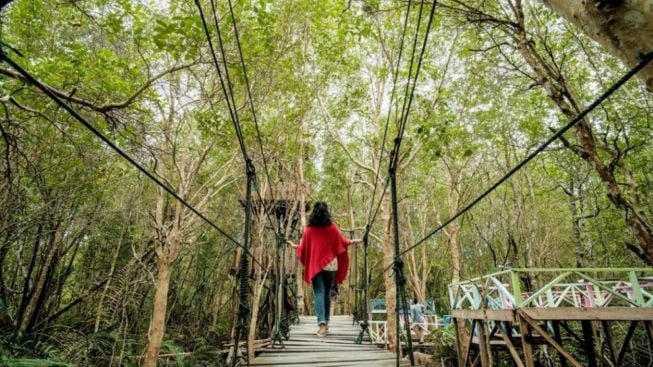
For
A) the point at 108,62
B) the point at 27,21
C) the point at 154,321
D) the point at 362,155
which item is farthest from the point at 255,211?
the point at 362,155

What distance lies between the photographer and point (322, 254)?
12.6 ft

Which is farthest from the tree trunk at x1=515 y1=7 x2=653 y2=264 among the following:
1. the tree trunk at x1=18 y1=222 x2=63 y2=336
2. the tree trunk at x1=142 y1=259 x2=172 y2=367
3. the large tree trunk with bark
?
the tree trunk at x1=18 y1=222 x2=63 y2=336

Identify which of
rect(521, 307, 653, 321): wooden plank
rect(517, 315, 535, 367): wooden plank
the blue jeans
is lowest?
rect(517, 315, 535, 367): wooden plank

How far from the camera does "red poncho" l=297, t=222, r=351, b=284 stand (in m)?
3.84

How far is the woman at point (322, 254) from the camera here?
12.6ft

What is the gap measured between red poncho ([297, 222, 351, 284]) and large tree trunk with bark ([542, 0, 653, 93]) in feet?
10.5

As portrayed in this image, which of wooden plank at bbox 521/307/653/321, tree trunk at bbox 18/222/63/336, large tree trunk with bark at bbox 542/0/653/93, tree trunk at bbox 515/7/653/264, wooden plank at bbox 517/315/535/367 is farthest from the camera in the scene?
tree trunk at bbox 18/222/63/336

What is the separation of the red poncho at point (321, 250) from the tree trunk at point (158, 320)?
2.67m

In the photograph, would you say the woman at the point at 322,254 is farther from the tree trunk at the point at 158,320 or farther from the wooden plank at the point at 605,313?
the wooden plank at the point at 605,313

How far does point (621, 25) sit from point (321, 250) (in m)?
3.33

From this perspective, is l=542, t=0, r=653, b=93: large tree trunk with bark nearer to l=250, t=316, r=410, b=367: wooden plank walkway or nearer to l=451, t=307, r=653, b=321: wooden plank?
l=250, t=316, r=410, b=367: wooden plank walkway

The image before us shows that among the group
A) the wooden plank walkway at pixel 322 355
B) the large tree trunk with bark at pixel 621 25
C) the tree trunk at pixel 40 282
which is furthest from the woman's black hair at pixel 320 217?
the tree trunk at pixel 40 282

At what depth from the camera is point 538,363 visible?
27.1ft

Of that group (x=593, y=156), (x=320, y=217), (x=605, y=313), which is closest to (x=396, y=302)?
(x=320, y=217)
